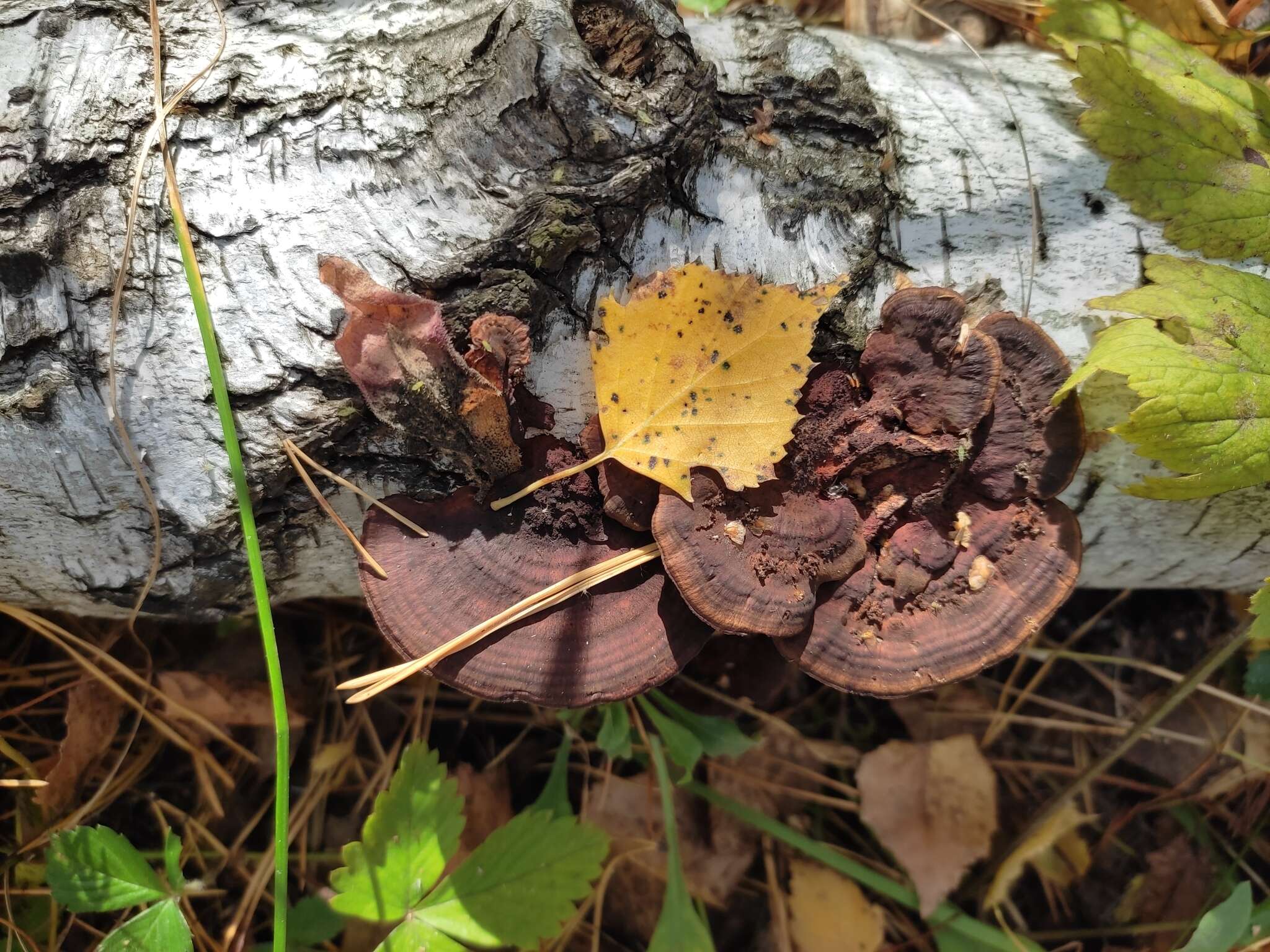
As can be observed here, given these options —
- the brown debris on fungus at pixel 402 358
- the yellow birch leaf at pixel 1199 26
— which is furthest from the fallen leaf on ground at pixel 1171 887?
the brown debris on fungus at pixel 402 358

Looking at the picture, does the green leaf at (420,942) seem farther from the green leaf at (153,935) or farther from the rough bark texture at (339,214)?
the rough bark texture at (339,214)

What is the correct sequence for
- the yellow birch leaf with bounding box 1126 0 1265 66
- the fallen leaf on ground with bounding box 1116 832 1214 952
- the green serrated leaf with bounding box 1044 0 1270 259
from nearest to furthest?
the green serrated leaf with bounding box 1044 0 1270 259 < the yellow birch leaf with bounding box 1126 0 1265 66 < the fallen leaf on ground with bounding box 1116 832 1214 952

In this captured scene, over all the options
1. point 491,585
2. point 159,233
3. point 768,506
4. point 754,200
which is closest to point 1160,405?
point 768,506

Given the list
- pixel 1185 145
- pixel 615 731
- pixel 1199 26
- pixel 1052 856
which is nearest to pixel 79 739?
pixel 615 731

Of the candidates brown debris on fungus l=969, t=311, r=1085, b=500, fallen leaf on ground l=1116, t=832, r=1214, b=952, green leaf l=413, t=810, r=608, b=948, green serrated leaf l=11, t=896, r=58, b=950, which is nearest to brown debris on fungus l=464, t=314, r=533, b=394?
brown debris on fungus l=969, t=311, r=1085, b=500

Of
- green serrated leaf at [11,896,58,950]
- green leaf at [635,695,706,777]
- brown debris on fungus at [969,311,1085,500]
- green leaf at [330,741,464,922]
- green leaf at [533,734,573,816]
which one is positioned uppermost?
brown debris on fungus at [969,311,1085,500]

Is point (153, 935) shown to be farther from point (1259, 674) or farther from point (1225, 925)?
point (1259, 674)

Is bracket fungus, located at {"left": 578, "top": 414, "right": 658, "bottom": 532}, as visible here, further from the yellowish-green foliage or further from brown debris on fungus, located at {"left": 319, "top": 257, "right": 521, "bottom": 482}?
brown debris on fungus, located at {"left": 319, "top": 257, "right": 521, "bottom": 482}
